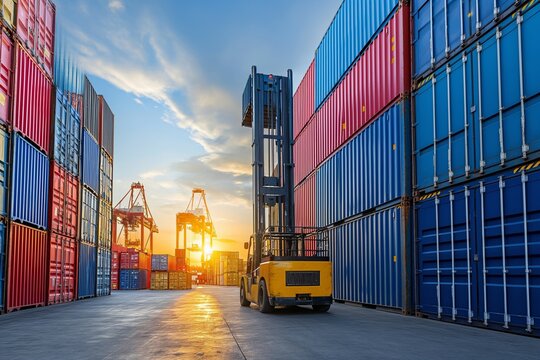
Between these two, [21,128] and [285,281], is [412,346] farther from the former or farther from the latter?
[21,128]

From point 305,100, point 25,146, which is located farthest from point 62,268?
point 305,100

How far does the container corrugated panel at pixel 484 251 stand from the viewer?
343 inches

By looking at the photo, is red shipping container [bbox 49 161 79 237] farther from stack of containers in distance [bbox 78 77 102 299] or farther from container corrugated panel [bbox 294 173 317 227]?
container corrugated panel [bbox 294 173 317 227]

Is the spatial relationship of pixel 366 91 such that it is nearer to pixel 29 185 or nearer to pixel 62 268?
pixel 29 185

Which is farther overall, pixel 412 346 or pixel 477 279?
pixel 477 279

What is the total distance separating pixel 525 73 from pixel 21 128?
1337 centimetres

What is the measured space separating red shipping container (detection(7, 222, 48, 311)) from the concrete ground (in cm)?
224

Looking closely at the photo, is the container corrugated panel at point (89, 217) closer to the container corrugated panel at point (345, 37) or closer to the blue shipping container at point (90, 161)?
the blue shipping container at point (90, 161)

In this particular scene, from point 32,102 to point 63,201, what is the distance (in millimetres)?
4560

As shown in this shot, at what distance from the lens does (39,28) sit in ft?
54.4

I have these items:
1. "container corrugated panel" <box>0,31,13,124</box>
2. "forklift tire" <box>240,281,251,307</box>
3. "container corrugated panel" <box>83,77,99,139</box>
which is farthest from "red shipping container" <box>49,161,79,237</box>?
"forklift tire" <box>240,281,251,307</box>

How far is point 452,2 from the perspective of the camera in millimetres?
11406

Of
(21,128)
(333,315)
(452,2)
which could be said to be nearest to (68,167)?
(21,128)

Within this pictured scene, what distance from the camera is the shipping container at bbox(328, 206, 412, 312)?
42.8 feet
